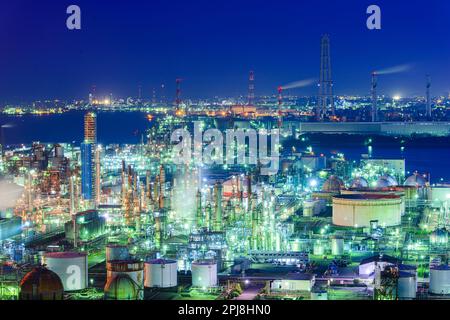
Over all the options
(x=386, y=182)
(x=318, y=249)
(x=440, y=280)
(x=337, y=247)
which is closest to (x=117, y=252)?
(x=318, y=249)

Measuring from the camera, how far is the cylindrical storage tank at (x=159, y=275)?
7.79 meters

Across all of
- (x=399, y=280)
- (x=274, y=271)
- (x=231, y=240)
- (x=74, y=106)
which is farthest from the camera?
(x=74, y=106)

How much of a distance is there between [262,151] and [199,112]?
1685cm

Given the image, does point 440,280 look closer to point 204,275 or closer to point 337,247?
point 204,275

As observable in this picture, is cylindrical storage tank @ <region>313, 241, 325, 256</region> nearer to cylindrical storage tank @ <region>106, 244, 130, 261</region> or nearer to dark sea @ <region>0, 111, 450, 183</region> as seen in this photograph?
cylindrical storage tank @ <region>106, 244, 130, 261</region>

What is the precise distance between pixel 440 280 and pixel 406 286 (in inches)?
21.5

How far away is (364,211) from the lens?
12.4 meters

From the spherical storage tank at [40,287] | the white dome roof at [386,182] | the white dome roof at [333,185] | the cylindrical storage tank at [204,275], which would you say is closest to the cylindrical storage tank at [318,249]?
the cylindrical storage tank at [204,275]

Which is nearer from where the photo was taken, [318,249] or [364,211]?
[318,249]

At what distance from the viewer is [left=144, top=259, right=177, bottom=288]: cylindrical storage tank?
7789 millimetres

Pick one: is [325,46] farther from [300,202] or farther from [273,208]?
[273,208]

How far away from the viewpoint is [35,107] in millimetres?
31891
